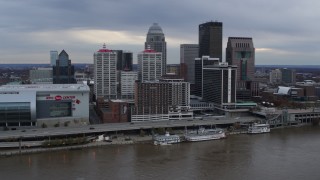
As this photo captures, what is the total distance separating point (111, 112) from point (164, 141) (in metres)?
6.66

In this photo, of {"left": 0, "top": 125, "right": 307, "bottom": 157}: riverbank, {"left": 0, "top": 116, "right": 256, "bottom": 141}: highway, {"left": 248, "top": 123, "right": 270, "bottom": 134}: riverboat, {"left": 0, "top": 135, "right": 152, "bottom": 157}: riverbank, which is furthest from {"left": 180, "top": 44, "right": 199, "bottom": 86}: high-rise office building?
{"left": 0, "top": 135, "right": 152, "bottom": 157}: riverbank

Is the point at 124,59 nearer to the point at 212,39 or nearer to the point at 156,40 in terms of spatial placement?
the point at 156,40

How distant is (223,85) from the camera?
93.8ft

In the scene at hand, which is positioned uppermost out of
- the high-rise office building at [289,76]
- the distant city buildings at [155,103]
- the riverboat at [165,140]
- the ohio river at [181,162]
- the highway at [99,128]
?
the high-rise office building at [289,76]

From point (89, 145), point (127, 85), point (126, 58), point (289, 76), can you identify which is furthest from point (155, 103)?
point (289, 76)

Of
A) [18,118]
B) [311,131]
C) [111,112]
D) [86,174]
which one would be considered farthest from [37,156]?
[311,131]

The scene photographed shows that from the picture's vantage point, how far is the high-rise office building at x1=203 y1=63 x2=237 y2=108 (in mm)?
28281

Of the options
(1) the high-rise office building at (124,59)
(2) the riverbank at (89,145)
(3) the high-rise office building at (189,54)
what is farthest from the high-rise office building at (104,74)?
(1) the high-rise office building at (124,59)

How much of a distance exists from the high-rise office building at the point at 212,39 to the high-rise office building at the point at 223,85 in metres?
11.6

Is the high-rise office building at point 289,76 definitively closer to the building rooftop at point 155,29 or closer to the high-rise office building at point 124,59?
the building rooftop at point 155,29

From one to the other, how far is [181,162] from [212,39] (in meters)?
28.2

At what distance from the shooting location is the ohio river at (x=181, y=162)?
13.0 m

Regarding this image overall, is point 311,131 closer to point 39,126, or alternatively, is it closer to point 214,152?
point 214,152

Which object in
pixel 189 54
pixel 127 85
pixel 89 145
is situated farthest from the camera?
pixel 189 54
